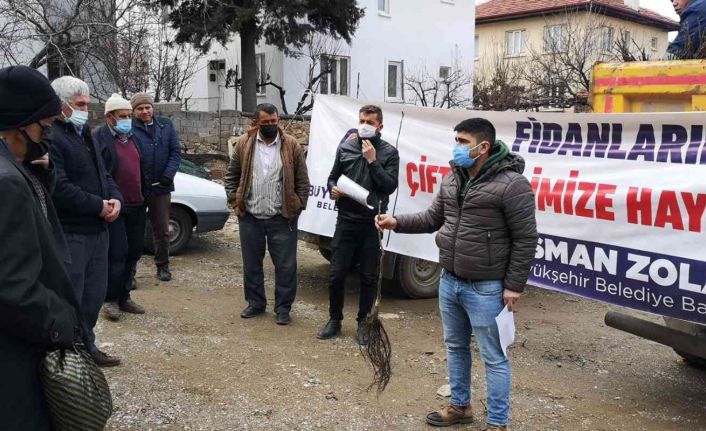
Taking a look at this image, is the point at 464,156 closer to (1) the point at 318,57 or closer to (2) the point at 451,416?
(2) the point at 451,416

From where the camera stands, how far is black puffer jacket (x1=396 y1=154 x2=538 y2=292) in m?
3.49

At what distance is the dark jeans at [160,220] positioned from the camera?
264 inches

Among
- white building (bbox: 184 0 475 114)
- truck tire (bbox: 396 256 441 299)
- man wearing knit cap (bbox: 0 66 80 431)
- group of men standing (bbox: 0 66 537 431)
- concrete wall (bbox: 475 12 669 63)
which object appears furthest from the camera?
concrete wall (bbox: 475 12 669 63)

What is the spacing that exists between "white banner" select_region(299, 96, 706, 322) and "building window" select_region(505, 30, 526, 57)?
32.7 m

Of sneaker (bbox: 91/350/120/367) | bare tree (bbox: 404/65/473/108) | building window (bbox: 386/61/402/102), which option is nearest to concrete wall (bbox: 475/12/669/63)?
bare tree (bbox: 404/65/473/108)

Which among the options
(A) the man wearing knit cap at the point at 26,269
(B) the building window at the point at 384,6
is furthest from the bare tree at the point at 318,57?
(A) the man wearing knit cap at the point at 26,269

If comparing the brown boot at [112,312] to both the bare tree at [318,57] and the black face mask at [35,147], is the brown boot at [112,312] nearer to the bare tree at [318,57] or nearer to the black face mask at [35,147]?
the black face mask at [35,147]

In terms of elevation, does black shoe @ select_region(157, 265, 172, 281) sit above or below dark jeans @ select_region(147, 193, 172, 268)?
below

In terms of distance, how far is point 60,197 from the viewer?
401cm

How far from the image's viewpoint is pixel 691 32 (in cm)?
512

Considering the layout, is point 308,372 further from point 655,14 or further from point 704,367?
point 655,14

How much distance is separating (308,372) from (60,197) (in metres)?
2.09

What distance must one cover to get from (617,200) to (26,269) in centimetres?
383

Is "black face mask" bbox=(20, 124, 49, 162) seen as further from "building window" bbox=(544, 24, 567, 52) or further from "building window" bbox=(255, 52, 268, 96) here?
"building window" bbox=(255, 52, 268, 96)
